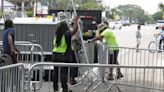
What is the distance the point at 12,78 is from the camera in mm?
6852

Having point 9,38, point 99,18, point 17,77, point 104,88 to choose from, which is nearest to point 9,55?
point 9,38

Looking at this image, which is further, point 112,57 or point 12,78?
point 112,57

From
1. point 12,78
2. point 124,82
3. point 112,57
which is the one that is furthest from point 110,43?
point 12,78

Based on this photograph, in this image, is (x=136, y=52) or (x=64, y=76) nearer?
(x=64, y=76)

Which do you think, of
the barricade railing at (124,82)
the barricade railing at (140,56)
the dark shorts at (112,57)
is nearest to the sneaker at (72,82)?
the barricade railing at (124,82)

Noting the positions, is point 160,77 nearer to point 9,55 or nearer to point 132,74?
point 132,74

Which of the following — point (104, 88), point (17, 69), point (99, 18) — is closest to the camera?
point (17, 69)

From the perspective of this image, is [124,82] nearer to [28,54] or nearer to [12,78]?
[28,54]

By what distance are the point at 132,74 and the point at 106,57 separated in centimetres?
355

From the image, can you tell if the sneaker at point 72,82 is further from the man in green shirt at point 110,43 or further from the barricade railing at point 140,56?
the man in green shirt at point 110,43

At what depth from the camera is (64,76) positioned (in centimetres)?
870

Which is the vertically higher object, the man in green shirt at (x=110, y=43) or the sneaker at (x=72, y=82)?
the man in green shirt at (x=110, y=43)

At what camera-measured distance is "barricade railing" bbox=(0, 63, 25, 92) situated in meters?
6.45

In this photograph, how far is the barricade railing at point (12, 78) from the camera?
6.45 metres
